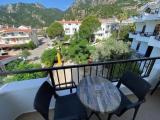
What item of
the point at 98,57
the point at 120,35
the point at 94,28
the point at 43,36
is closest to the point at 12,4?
the point at 43,36

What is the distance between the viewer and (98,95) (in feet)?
4.90

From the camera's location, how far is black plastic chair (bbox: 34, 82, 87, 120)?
4.28ft

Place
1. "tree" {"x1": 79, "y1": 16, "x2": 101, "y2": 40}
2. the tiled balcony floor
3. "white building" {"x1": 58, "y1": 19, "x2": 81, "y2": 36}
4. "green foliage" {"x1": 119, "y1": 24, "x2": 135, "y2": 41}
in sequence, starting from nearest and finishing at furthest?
1. the tiled balcony floor
2. "green foliage" {"x1": 119, "y1": 24, "x2": 135, "y2": 41}
3. "tree" {"x1": 79, "y1": 16, "x2": 101, "y2": 40}
4. "white building" {"x1": 58, "y1": 19, "x2": 81, "y2": 36}

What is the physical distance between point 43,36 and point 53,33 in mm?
19974

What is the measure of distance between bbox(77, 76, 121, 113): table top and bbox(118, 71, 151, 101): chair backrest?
238mm

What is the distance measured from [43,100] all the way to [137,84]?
110 cm

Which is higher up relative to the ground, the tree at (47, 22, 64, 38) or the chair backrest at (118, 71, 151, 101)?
the chair backrest at (118, 71, 151, 101)

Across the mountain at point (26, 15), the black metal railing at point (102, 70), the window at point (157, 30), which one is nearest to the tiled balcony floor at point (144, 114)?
the black metal railing at point (102, 70)

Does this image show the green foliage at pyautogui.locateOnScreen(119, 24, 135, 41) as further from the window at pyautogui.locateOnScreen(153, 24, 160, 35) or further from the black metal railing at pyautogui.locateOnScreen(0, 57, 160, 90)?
the black metal railing at pyautogui.locateOnScreen(0, 57, 160, 90)

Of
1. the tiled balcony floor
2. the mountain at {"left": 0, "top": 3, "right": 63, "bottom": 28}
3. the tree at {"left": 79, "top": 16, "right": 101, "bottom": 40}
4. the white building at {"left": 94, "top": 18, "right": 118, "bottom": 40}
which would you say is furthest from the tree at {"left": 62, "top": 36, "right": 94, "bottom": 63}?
the mountain at {"left": 0, "top": 3, "right": 63, "bottom": 28}

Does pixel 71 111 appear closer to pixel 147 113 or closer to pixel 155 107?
pixel 147 113

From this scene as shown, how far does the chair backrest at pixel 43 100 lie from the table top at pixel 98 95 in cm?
35

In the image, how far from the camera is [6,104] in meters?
1.86

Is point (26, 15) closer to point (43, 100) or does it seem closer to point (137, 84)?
point (43, 100)
